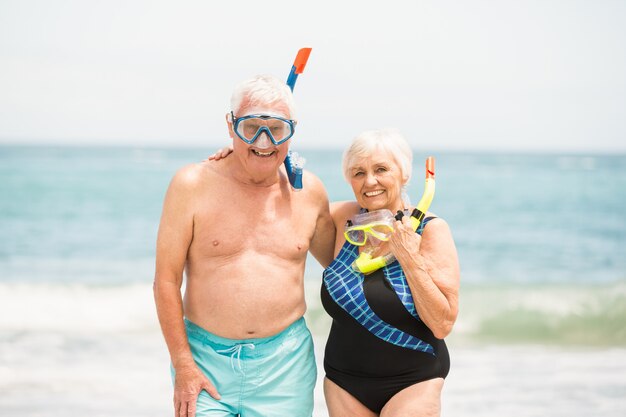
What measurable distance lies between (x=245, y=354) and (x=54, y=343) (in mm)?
4883

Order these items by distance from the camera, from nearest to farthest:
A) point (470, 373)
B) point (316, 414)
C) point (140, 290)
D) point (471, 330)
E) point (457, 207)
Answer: point (316, 414), point (470, 373), point (471, 330), point (140, 290), point (457, 207)

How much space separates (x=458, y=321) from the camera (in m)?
8.40

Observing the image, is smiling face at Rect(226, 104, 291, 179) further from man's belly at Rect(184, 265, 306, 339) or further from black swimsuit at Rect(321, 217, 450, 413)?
black swimsuit at Rect(321, 217, 450, 413)

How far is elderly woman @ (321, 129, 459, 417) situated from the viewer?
282cm

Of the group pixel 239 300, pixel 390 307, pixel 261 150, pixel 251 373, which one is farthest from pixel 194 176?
pixel 390 307

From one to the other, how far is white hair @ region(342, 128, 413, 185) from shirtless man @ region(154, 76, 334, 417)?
29cm

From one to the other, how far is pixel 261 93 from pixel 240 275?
2.37 feet

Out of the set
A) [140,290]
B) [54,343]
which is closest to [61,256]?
[140,290]

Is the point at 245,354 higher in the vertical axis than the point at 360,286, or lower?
lower

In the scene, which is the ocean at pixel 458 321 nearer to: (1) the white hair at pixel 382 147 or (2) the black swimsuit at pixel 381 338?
(2) the black swimsuit at pixel 381 338

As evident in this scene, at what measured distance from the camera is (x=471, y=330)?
8305mm

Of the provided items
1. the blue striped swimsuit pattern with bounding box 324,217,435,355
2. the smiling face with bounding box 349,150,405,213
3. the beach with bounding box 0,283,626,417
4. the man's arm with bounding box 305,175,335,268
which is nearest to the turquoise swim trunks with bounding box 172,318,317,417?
the blue striped swimsuit pattern with bounding box 324,217,435,355

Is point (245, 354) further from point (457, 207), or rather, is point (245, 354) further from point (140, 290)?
point (457, 207)

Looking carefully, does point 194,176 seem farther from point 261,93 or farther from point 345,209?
point 345,209
